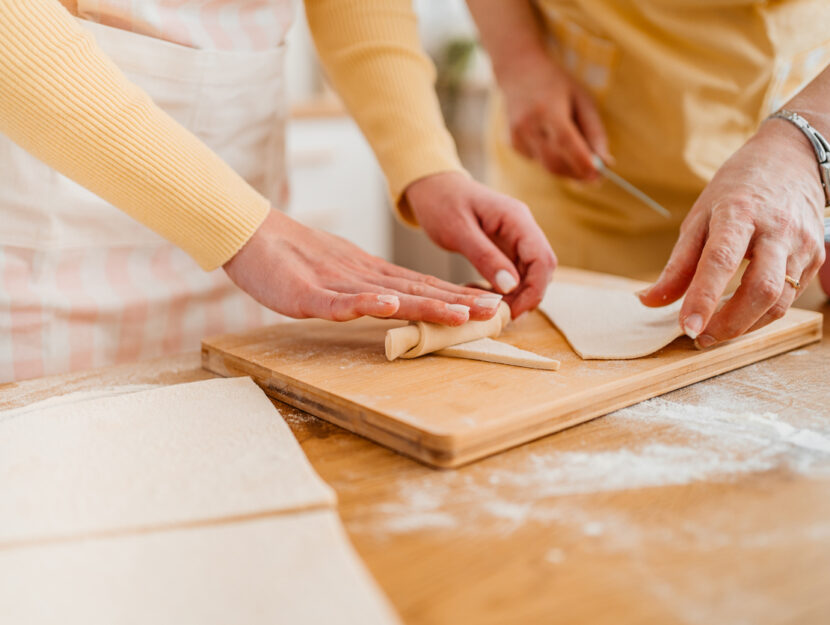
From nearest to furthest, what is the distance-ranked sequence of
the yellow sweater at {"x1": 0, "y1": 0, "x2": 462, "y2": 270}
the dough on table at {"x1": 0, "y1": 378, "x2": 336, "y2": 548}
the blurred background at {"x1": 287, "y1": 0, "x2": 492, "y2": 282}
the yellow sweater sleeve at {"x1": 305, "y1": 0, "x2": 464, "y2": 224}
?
the dough on table at {"x1": 0, "y1": 378, "x2": 336, "y2": 548}
the yellow sweater at {"x1": 0, "y1": 0, "x2": 462, "y2": 270}
the yellow sweater sleeve at {"x1": 305, "y1": 0, "x2": 464, "y2": 224}
the blurred background at {"x1": 287, "y1": 0, "x2": 492, "y2": 282}

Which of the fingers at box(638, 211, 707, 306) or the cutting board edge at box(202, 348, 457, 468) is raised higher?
the fingers at box(638, 211, 707, 306)

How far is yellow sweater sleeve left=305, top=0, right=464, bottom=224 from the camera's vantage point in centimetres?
122

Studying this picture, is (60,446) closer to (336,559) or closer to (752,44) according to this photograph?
(336,559)

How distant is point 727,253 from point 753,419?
0.66 feet

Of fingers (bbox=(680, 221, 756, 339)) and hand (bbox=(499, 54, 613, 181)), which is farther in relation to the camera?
hand (bbox=(499, 54, 613, 181))

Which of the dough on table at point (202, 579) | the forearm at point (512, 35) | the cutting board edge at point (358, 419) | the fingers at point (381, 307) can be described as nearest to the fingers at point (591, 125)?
the forearm at point (512, 35)

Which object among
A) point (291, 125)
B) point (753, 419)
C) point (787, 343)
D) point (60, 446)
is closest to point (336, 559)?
point (60, 446)

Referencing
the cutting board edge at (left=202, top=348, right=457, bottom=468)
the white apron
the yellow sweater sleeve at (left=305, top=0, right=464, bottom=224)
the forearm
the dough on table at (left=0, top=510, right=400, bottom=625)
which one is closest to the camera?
the dough on table at (left=0, top=510, right=400, bottom=625)

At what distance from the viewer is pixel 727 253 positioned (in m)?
0.89

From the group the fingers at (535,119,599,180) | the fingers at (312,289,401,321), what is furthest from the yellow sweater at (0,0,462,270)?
the fingers at (535,119,599,180)

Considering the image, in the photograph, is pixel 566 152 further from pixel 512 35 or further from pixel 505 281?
pixel 505 281

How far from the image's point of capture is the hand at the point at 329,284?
2.93ft

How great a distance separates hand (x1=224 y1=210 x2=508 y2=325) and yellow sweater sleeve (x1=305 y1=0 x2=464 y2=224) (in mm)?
284

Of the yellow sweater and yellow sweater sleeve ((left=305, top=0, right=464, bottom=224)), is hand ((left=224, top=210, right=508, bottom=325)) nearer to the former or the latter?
the yellow sweater
